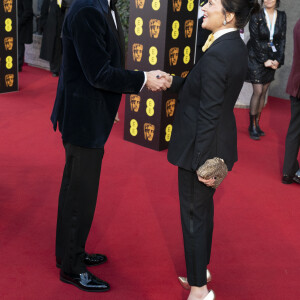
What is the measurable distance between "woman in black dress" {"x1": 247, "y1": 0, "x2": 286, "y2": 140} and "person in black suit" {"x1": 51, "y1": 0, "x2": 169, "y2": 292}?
3.42 m

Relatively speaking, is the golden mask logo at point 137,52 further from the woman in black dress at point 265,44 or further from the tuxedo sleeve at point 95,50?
the tuxedo sleeve at point 95,50

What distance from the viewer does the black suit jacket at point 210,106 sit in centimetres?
237

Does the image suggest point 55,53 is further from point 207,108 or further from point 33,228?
point 207,108

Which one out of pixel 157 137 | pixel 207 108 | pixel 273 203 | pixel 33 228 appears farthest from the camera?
pixel 157 137

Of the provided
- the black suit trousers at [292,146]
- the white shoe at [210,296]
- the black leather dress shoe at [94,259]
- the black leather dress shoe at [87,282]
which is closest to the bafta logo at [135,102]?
the black suit trousers at [292,146]

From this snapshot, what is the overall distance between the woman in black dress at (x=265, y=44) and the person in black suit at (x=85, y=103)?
3.42 metres

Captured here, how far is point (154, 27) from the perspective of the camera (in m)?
5.17

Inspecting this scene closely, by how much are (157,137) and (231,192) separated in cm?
126

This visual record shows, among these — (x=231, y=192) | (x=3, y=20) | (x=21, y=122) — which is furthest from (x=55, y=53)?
(x=231, y=192)

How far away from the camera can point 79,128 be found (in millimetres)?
2645

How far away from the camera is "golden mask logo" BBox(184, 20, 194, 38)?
5.33 m

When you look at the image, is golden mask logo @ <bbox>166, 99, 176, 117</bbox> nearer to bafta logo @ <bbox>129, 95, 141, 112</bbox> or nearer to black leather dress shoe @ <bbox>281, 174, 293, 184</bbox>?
bafta logo @ <bbox>129, 95, 141, 112</bbox>

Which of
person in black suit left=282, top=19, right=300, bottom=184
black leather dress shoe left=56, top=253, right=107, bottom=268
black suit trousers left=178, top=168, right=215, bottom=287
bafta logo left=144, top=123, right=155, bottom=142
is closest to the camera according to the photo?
black suit trousers left=178, top=168, right=215, bottom=287

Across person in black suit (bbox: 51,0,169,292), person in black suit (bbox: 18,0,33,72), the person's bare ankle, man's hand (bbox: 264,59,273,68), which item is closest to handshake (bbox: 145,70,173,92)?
person in black suit (bbox: 51,0,169,292)
